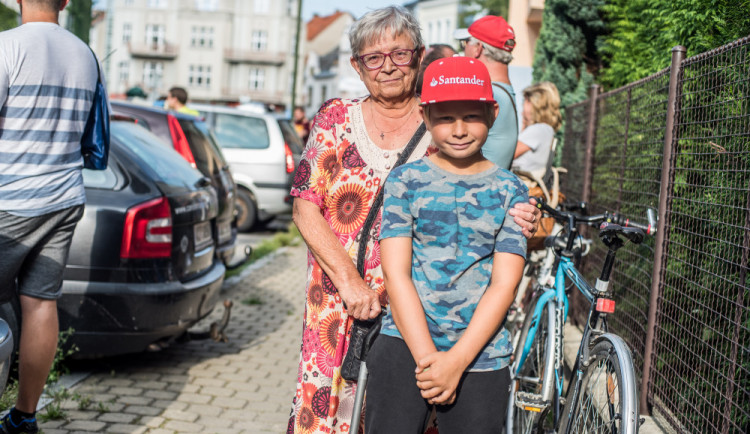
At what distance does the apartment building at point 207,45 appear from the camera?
75.2 meters

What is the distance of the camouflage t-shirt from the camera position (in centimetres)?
268

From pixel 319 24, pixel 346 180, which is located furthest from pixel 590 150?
pixel 319 24

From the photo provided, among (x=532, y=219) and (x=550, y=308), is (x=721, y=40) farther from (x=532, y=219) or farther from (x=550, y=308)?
(x=532, y=219)

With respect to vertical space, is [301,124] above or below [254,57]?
below

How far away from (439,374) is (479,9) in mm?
53508

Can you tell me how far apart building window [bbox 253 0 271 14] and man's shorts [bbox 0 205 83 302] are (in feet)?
240

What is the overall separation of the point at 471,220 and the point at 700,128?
196 cm

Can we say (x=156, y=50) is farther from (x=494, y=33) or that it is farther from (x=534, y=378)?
(x=534, y=378)

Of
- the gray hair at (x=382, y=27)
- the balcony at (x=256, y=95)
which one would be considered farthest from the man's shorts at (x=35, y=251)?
the balcony at (x=256, y=95)

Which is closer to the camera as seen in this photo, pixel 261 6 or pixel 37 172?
pixel 37 172

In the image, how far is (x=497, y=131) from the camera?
151 inches

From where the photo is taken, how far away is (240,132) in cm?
1403

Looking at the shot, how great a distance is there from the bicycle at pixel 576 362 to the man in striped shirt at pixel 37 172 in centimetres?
231

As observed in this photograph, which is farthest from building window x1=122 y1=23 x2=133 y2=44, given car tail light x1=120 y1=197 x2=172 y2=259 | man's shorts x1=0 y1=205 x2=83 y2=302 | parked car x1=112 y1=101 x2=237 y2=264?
man's shorts x1=0 y1=205 x2=83 y2=302
